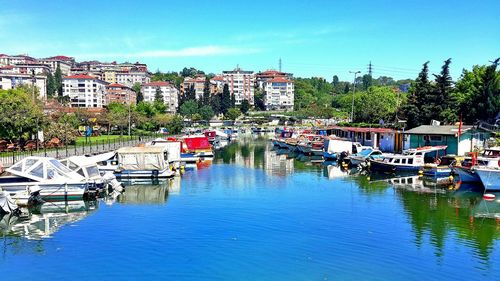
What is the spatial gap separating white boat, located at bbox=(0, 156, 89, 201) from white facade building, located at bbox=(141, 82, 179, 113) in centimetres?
15881

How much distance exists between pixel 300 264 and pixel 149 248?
6.70 metres

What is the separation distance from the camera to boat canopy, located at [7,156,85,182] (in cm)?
2971

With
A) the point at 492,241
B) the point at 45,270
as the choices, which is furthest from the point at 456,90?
the point at 45,270

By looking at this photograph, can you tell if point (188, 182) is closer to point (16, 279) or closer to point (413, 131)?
point (16, 279)

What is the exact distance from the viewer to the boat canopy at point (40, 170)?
2971 centimetres

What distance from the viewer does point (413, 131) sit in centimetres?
5266

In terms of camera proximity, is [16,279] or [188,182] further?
[188,182]

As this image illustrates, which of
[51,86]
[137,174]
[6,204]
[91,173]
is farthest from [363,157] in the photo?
[51,86]

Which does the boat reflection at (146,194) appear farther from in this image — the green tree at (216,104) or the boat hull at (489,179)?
the green tree at (216,104)

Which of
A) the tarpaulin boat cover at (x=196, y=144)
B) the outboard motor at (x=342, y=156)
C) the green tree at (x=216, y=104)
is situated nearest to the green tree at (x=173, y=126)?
the tarpaulin boat cover at (x=196, y=144)

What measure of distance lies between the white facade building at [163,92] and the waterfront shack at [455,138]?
479 ft

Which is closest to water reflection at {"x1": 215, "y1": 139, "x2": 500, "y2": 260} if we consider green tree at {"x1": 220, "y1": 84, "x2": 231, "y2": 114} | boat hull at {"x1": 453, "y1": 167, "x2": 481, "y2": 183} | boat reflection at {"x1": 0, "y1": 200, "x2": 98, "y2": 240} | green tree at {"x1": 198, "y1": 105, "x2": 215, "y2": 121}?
boat hull at {"x1": 453, "y1": 167, "x2": 481, "y2": 183}

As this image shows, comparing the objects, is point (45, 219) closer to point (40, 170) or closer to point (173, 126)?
point (40, 170)

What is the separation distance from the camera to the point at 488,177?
1357 inches
